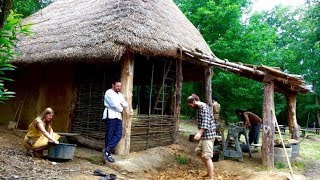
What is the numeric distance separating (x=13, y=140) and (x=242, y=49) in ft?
41.3

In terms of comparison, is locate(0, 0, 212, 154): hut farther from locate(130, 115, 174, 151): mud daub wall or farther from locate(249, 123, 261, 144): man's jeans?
locate(249, 123, 261, 144): man's jeans

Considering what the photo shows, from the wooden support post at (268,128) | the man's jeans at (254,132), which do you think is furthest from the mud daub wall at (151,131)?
the wooden support post at (268,128)

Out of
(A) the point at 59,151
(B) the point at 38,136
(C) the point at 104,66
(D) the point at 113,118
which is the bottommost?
(A) the point at 59,151

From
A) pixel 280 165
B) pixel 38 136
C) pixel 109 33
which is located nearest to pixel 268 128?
pixel 280 165

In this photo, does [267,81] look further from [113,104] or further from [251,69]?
[113,104]

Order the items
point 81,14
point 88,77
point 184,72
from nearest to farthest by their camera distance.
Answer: point 88,77 → point 81,14 → point 184,72

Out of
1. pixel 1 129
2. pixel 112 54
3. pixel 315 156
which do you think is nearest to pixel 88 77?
pixel 112 54

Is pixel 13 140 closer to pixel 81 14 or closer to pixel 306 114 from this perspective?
pixel 81 14

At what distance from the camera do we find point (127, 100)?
288 inches

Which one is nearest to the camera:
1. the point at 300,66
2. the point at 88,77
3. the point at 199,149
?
the point at 199,149

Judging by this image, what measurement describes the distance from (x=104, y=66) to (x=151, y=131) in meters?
2.23

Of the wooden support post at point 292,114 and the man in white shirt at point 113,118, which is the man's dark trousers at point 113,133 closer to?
the man in white shirt at point 113,118

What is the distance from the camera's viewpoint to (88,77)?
9031 millimetres

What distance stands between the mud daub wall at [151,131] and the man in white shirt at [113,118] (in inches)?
44.0
